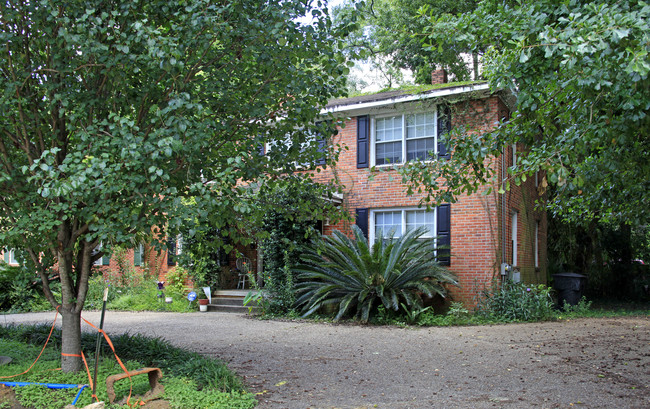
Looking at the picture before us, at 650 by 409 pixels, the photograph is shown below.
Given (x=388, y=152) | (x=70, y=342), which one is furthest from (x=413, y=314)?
(x=70, y=342)

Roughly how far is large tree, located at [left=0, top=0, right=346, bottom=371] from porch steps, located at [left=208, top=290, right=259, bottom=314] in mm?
7135

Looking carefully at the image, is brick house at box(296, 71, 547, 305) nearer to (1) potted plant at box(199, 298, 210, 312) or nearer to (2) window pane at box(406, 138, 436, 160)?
(2) window pane at box(406, 138, 436, 160)

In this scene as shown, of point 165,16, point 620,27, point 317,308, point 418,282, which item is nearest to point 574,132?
point 620,27

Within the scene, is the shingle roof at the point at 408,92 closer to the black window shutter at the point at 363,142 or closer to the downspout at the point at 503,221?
the black window shutter at the point at 363,142

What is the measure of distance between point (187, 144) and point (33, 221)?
5.36 feet

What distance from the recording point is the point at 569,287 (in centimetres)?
1408

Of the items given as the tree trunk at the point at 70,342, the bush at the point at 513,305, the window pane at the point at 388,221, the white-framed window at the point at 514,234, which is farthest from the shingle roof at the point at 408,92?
the tree trunk at the point at 70,342

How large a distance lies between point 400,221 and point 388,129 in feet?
7.61

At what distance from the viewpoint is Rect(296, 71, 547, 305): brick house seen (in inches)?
458

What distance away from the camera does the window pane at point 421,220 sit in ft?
40.1

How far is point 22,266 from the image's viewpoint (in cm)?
602

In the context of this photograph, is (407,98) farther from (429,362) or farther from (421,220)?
(429,362)

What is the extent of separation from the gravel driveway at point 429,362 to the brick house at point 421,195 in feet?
6.28

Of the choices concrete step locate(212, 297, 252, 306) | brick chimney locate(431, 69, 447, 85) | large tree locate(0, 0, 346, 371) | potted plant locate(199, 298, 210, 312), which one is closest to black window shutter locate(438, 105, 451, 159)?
brick chimney locate(431, 69, 447, 85)
